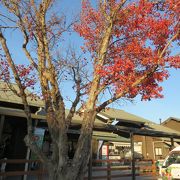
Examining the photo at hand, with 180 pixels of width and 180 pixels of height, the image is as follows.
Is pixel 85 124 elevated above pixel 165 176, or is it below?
above

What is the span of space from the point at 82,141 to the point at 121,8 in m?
5.03

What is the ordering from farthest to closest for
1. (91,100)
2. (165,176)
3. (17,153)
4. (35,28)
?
(17,153) < (165,176) < (35,28) < (91,100)

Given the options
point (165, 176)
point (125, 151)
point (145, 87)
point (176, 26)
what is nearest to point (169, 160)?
point (165, 176)

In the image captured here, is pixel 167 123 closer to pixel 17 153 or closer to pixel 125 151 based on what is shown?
pixel 125 151

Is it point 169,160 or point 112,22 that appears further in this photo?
point 169,160

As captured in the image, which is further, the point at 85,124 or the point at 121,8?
the point at 121,8

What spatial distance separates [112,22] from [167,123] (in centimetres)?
3654

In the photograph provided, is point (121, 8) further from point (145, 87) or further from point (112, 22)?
point (145, 87)

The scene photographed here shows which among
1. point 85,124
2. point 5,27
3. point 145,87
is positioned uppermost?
point 5,27

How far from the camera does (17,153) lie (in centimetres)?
1750

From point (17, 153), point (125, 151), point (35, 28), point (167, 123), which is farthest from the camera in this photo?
point (167, 123)

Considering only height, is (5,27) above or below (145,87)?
above

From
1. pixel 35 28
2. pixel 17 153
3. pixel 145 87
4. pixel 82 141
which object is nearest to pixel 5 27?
pixel 35 28

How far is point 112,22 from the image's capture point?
9.80 m
